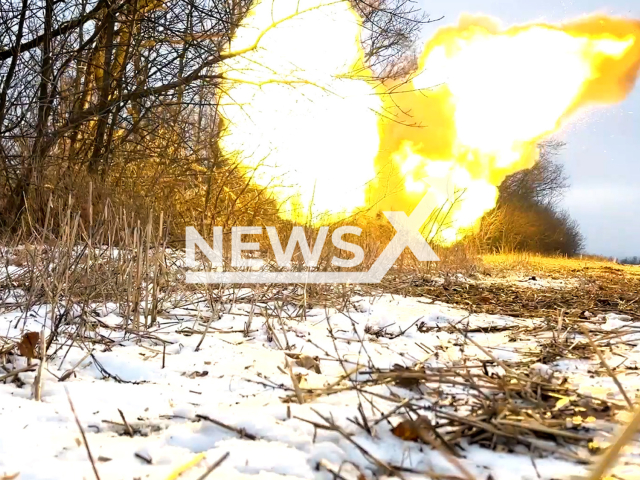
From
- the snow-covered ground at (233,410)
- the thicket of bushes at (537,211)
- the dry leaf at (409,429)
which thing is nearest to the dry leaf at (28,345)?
the snow-covered ground at (233,410)

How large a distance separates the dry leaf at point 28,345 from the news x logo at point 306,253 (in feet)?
5.74

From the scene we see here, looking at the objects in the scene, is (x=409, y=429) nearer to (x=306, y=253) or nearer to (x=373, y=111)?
(x=306, y=253)

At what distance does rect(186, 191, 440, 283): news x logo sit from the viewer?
4.05 meters

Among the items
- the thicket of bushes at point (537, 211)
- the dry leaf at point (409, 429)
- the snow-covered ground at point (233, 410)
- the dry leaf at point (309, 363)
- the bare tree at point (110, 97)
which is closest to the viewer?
the snow-covered ground at point (233, 410)

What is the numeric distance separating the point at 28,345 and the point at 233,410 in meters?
0.95

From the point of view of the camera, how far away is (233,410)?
146 centimetres

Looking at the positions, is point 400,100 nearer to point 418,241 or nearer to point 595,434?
point 418,241

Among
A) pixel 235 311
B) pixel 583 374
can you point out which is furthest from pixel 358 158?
pixel 583 374

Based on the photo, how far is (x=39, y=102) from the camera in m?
6.09

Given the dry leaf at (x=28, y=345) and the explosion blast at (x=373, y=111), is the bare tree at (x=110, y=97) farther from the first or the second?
→ the dry leaf at (x=28, y=345)

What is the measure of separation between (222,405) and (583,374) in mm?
1433

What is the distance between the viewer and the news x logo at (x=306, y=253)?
4047 mm

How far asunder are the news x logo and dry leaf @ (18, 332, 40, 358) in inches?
68.9

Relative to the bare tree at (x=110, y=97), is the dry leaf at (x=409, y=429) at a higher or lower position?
lower
